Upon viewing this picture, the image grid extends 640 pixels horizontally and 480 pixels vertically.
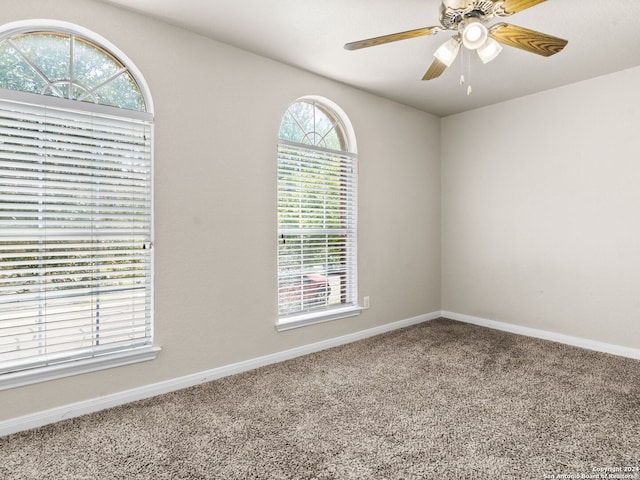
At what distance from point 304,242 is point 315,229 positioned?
17cm

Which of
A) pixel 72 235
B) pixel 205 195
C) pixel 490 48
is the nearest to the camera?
pixel 490 48

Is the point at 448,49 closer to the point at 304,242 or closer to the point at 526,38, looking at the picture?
the point at 526,38

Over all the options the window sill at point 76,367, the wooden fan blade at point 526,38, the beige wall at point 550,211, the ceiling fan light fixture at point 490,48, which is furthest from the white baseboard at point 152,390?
the wooden fan blade at point 526,38

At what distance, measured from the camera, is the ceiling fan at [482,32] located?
1870mm

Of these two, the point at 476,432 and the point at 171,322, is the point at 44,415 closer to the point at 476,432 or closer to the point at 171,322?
the point at 171,322

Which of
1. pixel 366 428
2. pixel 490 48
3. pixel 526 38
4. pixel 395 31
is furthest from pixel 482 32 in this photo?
pixel 366 428

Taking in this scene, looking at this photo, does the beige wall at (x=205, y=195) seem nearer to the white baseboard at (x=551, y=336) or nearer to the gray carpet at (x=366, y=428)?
the gray carpet at (x=366, y=428)

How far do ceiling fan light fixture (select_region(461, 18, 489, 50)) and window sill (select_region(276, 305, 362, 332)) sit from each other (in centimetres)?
239

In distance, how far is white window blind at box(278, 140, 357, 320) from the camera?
323 centimetres

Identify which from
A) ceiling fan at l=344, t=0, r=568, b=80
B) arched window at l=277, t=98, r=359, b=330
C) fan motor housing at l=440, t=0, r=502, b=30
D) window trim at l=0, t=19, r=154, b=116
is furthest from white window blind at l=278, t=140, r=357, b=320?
fan motor housing at l=440, t=0, r=502, b=30

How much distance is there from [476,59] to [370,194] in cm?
151

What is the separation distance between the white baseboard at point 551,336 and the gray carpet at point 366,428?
0.62 feet

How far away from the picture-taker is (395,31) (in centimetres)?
258

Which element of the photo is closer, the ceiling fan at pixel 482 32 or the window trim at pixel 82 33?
the ceiling fan at pixel 482 32
